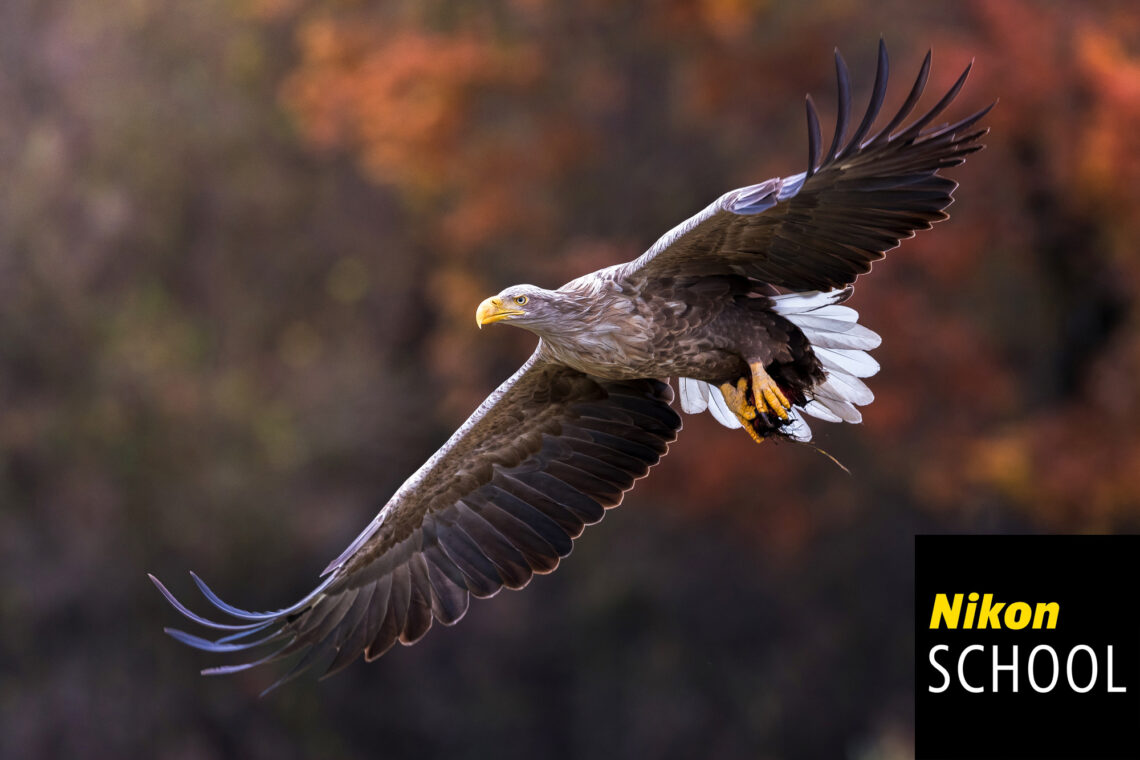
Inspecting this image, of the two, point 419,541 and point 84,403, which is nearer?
point 419,541

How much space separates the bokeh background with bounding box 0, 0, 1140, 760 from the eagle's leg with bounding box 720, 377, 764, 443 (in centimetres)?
618

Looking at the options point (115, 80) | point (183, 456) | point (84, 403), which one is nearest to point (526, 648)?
point (183, 456)

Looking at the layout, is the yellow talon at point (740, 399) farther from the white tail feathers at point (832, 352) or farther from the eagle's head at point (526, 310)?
the eagle's head at point (526, 310)

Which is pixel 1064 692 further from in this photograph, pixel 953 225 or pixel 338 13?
pixel 338 13

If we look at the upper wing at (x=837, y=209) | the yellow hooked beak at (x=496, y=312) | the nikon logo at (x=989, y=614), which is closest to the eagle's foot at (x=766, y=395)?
the upper wing at (x=837, y=209)

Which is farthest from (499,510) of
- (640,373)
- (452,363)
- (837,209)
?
(452,363)

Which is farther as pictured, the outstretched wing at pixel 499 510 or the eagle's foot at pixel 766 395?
the outstretched wing at pixel 499 510

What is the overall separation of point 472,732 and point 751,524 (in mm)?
3079

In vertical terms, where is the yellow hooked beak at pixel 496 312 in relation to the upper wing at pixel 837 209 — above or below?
below

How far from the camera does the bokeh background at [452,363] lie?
1257 centimetres

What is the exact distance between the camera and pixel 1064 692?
355 inches

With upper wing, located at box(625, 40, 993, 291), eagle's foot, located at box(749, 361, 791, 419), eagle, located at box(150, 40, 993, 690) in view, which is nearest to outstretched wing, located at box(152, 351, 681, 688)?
eagle, located at box(150, 40, 993, 690)

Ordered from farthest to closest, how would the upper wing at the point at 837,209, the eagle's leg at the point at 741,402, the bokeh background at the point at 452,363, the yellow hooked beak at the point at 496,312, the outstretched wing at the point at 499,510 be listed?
Result: the bokeh background at the point at 452,363
the outstretched wing at the point at 499,510
the eagle's leg at the point at 741,402
the yellow hooked beak at the point at 496,312
the upper wing at the point at 837,209

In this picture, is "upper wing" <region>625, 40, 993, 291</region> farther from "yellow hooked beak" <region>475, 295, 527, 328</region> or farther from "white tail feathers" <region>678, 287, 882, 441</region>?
"yellow hooked beak" <region>475, 295, 527, 328</region>
